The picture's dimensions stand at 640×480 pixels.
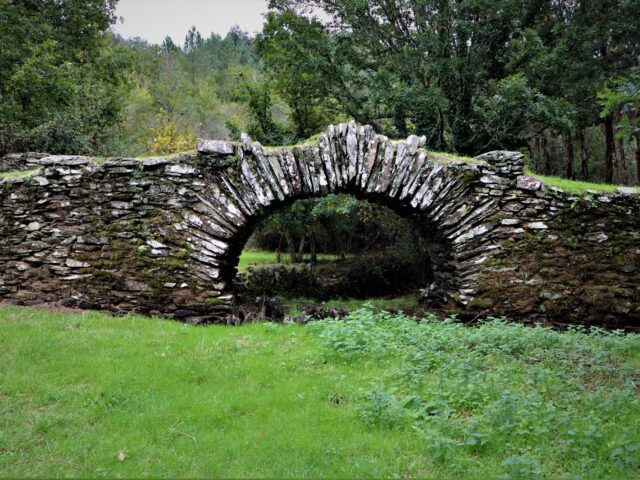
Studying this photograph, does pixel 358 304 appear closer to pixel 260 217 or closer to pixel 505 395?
pixel 260 217

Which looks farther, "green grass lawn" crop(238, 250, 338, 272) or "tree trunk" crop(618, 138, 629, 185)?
"green grass lawn" crop(238, 250, 338, 272)

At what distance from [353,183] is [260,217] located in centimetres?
160

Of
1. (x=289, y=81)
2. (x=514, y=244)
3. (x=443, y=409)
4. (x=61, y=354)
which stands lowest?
(x=443, y=409)

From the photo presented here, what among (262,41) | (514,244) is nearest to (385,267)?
(514,244)

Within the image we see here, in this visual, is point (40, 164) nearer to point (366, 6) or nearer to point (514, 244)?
point (514, 244)

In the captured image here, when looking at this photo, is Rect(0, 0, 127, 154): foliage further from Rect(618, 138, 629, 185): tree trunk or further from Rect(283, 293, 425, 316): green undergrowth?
Rect(618, 138, 629, 185): tree trunk

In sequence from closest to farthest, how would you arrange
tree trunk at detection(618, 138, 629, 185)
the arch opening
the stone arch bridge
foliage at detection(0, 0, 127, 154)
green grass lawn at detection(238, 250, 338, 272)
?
the stone arch bridge
foliage at detection(0, 0, 127, 154)
the arch opening
tree trunk at detection(618, 138, 629, 185)
green grass lawn at detection(238, 250, 338, 272)

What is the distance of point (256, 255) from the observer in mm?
20797

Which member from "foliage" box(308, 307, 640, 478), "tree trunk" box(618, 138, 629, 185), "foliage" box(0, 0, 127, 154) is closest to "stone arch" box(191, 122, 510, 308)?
"foliage" box(308, 307, 640, 478)

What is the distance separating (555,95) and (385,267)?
6.44 metres

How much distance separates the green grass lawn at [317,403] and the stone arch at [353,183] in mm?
1728

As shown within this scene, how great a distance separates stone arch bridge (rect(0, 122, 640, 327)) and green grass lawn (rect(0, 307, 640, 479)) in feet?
3.82

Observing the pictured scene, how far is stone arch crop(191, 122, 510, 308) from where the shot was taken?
7.06m

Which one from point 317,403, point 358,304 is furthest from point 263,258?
point 317,403
